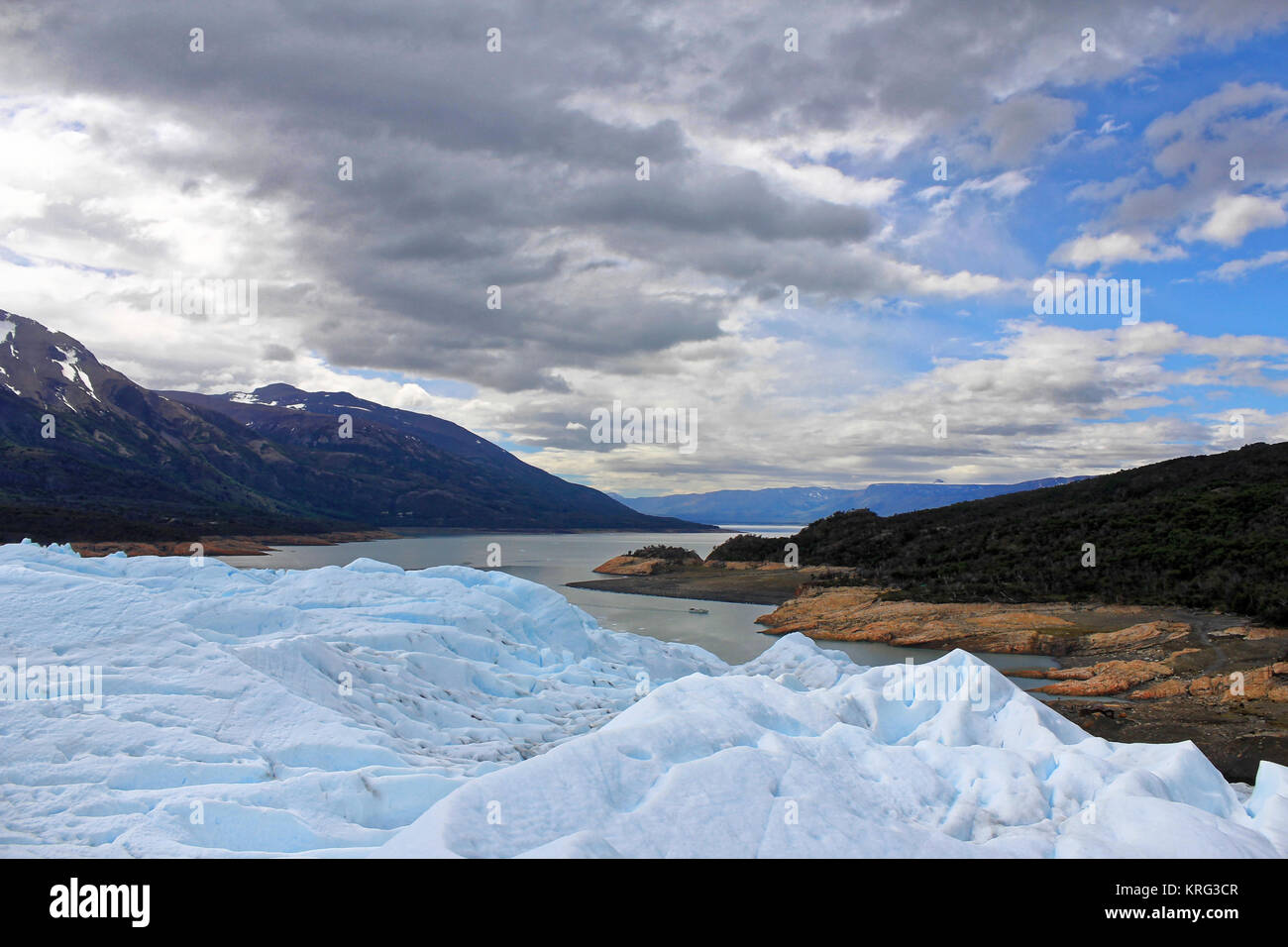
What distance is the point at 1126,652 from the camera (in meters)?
25.8

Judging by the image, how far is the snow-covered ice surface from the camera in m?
6.76

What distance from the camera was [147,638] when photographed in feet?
41.0

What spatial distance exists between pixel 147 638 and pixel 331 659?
119 inches

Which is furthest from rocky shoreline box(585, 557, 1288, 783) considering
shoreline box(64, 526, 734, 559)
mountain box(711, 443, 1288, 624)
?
shoreline box(64, 526, 734, 559)

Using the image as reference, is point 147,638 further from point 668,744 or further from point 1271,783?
point 1271,783

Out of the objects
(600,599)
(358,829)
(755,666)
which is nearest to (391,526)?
(600,599)

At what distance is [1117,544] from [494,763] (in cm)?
3987

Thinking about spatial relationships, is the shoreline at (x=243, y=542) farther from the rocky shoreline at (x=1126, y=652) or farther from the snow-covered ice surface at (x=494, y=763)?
the rocky shoreline at (x=1126, y=652)

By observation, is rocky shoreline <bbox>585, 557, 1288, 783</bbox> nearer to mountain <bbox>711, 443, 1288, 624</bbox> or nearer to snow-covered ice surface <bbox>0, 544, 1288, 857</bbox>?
mountain <bbox>711, 443, 1288, 624</bbox>

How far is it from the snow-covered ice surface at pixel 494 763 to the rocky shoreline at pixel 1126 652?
639 cm

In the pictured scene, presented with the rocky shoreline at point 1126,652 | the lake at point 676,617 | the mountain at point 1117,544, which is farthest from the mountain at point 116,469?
the mountain at point 1117,544

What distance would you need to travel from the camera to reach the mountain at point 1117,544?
3219 cm

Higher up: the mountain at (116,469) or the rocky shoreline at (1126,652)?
the mountain at (116,469)
